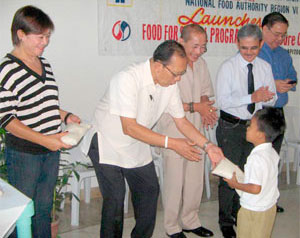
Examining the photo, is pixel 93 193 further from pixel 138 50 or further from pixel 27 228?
pixel 27 228

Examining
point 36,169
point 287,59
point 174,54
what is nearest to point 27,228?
point 36,169

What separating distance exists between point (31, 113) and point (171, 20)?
245 cm

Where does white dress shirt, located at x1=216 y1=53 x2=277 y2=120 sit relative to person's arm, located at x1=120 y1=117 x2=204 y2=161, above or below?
above

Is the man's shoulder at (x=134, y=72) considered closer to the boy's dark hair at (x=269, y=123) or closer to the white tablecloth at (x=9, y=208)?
the boy's dark hair at (x=269, y=123)

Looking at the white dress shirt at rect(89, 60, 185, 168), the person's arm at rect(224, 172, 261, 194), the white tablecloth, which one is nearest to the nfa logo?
the white dress shirt at rect(89, 60, 185, 168)

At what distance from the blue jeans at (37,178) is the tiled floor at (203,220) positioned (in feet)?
3.33

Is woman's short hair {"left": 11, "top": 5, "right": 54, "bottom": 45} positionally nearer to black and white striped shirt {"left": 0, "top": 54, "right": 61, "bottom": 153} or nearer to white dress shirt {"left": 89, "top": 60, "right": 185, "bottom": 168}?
black and white striped shirt {"left": 0, "top": 54, "right": 61, "bottom": 153}

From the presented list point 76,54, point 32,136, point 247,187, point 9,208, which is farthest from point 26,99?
point 76,54

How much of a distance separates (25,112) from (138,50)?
84.6 inches

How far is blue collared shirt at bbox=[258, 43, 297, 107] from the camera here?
3233 millimetres

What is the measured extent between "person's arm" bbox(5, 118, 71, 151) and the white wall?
1.70 metres

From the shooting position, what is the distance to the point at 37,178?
6.84 ft

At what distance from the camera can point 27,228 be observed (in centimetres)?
159

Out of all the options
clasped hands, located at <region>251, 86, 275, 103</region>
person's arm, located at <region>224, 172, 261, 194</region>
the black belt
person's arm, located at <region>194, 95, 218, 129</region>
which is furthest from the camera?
the black belt
